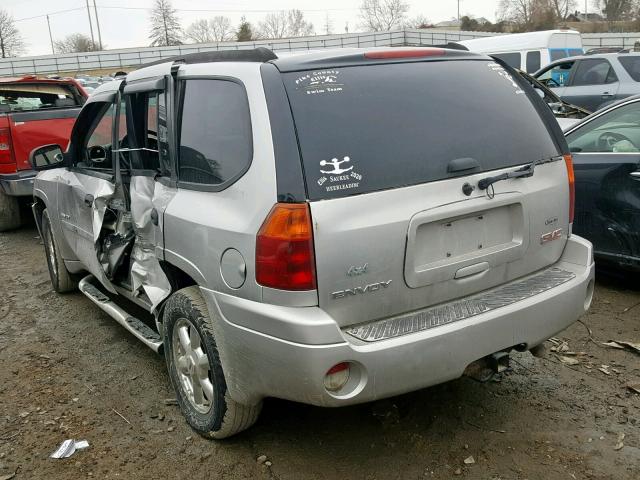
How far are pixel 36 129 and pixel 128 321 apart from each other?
4.93 m

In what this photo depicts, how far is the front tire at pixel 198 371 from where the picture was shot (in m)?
2.86

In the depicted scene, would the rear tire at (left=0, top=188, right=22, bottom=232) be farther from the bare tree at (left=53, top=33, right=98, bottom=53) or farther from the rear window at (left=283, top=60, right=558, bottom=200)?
the bare tree at (left=53, top=33, right=98, bottom=53)

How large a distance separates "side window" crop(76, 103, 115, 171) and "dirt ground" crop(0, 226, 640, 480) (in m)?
1.39

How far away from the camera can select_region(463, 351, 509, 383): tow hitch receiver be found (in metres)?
2.76

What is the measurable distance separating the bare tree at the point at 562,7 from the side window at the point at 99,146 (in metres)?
70.5

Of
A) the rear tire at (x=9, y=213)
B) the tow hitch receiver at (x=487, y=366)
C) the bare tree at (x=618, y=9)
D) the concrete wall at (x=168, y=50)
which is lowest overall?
the rear tire at (x=9, y=213)

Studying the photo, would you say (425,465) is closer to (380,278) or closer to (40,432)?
(380,278)

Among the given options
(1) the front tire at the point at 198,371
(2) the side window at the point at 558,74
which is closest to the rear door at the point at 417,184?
(1) the front tire at the point at 198,371

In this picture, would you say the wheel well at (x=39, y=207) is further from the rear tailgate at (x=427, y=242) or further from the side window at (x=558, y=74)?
the side window at (x=558, y=74)

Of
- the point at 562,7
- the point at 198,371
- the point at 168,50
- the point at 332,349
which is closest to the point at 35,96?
the point at 198,371

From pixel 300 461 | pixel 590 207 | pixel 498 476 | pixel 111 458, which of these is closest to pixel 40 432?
pixel 111 458

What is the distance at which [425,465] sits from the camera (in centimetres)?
283

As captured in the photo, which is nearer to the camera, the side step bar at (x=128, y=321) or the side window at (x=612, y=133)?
the side step bar at (x=128, y=321)

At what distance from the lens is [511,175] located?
2.84m
